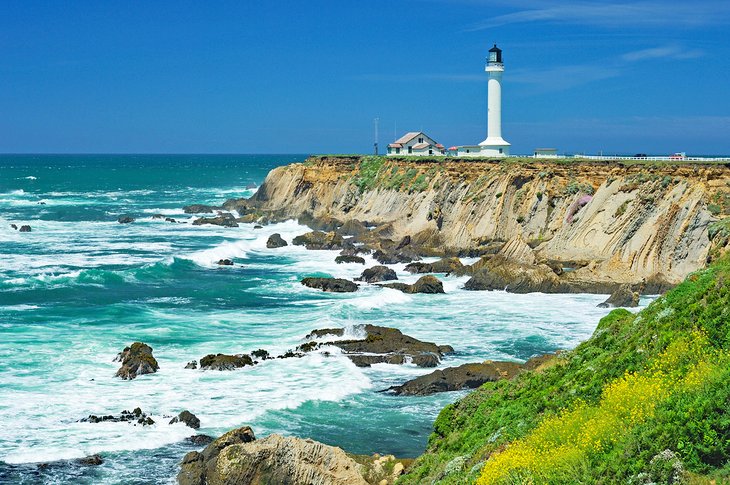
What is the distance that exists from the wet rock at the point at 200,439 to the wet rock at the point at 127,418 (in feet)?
5.16

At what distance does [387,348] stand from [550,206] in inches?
1113

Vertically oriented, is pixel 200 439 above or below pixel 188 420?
below

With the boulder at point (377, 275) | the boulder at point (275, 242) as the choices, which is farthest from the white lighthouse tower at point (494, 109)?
the boulder at point (377, 275)

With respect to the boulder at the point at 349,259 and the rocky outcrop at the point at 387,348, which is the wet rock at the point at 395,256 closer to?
the boulder at the point at 349,259

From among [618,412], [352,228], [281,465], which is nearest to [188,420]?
[281,465]

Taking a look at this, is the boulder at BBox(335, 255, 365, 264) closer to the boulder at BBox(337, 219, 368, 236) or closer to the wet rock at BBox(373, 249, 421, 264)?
the wet rock at BBox(373, 249, 421, 264)

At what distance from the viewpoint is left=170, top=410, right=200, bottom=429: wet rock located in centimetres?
2277

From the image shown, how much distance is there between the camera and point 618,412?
40.3ft

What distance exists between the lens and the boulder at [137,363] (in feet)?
89.5

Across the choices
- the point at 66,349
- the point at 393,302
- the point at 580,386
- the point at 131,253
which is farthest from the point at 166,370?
the point at 131,253

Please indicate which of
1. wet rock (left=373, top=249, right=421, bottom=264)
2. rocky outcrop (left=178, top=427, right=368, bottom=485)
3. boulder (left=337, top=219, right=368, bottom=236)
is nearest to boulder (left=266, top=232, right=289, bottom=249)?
boulder (left=337, top=219, right=368, bottom=236)

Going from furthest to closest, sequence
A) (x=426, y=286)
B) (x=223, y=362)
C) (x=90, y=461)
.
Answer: (x=426, y=286), (x=223, y=362), (x=90, y=461)

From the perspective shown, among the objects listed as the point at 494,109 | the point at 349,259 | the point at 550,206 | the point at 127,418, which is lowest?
the point at 127,418

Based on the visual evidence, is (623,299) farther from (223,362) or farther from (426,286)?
(223,362)
